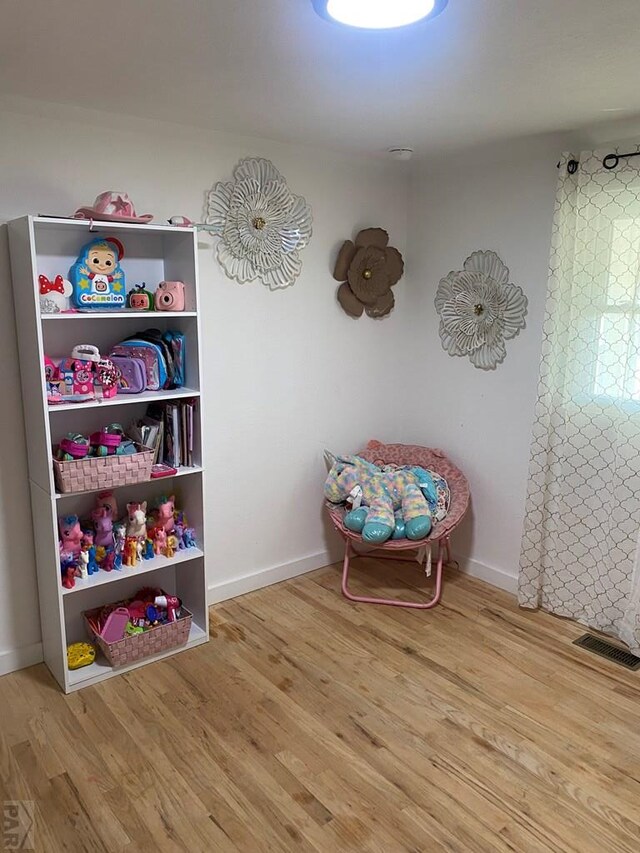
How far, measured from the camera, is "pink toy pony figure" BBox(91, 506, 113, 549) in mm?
2658

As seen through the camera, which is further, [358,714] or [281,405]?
[281,405]

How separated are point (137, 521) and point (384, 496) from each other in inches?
47.2

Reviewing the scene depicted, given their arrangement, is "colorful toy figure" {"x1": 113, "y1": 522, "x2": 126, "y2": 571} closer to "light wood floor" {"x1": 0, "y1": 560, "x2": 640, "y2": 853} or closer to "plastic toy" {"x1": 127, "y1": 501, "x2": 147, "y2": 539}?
"plastic toy" {"x1": 127, "y1": 501, "x2": 147, "y2": 539}

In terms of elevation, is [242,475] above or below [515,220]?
below

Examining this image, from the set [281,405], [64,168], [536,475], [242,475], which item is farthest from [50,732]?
[536,475]

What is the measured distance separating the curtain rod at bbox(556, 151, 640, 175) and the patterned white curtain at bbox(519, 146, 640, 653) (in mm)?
20

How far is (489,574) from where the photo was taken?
11.4 feet

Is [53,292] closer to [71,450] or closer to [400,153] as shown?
[71,450]

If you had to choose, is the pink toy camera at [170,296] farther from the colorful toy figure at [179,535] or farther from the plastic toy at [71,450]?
the colorful toy figure at [179,535]

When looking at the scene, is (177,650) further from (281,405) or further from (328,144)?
(328,144)

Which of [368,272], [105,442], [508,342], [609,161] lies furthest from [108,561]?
[609,161]

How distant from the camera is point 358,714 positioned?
2414mm

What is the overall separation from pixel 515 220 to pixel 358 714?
2.28 meters

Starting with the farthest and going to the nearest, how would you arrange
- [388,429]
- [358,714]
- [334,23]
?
[388,429] → [358,714] → [334,23]
